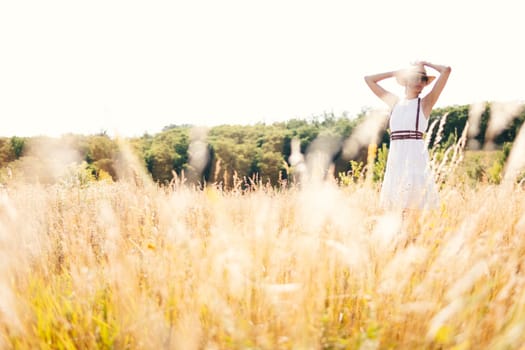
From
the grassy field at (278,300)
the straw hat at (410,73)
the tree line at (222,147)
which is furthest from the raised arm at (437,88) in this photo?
the tree line at (222,147)

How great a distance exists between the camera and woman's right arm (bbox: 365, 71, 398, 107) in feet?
12.6

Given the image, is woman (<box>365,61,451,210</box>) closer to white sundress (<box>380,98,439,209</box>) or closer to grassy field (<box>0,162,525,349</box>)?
white sundress (<box>380,98,439,209</box>)

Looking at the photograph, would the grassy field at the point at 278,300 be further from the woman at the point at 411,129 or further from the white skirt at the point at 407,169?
the woman at the point at 411,129

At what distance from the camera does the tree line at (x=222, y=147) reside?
64.3 ft

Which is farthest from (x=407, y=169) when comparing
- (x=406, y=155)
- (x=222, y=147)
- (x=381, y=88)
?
(x=222, y=147)

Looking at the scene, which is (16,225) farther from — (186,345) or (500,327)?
(500,327)

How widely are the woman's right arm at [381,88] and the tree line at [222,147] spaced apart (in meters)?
14.1

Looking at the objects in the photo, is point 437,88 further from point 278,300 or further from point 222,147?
point 222,147

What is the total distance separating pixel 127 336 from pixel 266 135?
23.5 m

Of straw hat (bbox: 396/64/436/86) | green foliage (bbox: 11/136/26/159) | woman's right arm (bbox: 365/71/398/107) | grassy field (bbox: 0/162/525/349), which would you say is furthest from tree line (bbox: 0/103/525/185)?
grassy field (bbox: 0/162/525/349)

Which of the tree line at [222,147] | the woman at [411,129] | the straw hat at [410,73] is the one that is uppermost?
the straw hat at [410,73]

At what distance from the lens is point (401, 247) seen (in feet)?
7.50

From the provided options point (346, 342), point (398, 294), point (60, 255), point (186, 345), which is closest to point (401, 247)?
point (398, 294)

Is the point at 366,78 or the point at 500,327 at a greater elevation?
the point at 366,78
